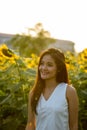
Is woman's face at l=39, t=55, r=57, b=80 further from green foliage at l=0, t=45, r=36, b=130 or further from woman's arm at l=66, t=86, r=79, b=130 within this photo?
green foliage at l=0, t=45, r=36, b=130

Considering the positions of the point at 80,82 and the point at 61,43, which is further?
the point at 61,43

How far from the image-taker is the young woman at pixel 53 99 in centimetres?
375

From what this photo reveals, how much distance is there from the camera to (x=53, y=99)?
378 centimetres

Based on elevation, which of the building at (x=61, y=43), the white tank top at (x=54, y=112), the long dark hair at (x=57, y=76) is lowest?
the white tank top at (x=54, y=112)

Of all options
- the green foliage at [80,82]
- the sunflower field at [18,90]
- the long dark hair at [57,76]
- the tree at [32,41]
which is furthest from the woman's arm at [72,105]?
the tree at [32,41]

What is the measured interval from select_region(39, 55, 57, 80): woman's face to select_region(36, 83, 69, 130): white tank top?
0.41ft

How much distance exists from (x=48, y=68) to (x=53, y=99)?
26cm

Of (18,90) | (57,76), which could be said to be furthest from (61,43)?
(57,76)

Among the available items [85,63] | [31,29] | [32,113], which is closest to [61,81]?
[32,113]

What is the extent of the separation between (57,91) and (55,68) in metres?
0.19

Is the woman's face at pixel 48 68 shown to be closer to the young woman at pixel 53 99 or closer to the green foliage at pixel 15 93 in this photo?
the young woman at pixel 53 99

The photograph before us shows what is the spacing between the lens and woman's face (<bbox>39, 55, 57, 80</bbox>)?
3855 mm

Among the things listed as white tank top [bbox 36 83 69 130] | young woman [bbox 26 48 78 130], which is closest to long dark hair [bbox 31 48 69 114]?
young woman [bbox 26 48 78 130]

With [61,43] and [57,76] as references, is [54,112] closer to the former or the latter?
[57,76]
